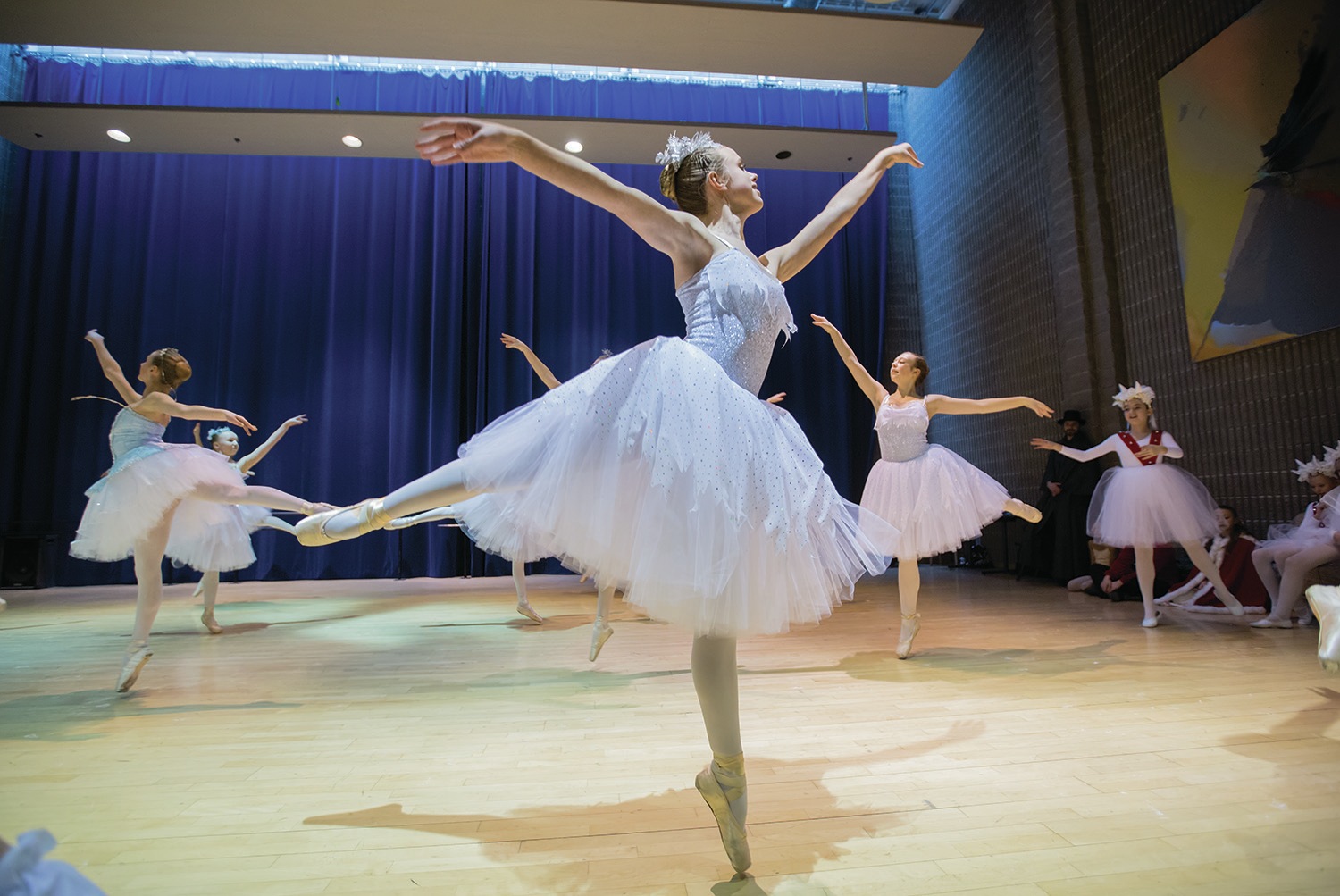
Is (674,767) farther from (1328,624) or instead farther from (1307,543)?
(1307,543)

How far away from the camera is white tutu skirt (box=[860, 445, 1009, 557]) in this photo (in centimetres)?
346

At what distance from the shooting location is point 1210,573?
173 inches

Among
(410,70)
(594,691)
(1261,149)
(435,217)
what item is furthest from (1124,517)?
(410,70)

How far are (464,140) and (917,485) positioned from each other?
2.86 meters

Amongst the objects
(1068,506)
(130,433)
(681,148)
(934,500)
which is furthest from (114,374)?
(1068,506)

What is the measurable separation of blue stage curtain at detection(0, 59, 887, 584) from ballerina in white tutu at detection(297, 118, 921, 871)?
6773mm

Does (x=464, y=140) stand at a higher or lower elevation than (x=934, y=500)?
higher

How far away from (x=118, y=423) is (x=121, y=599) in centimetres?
423

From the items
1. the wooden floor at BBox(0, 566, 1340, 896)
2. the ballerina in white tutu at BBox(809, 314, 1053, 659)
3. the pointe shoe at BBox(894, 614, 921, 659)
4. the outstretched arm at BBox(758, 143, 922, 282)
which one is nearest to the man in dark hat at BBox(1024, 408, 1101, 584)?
the wooden floor at BBox(0, 566, 1340, 896)

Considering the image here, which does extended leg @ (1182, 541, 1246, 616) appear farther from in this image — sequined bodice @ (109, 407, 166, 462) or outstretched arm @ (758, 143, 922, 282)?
sequined bodice @ (109, 407, 166, 462)

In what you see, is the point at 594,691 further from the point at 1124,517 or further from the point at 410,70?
the point at 410,70

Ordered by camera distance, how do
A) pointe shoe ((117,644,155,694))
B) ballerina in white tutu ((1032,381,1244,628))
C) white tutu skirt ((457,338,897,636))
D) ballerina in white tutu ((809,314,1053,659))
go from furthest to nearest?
ballerina in white tutu ((1032,381,1244,628)) → ballerina in white tutu ((809,314,1053,659)) → pointe shoe ((117,644,155,694)) → white tutu skirt ((457,338,897,636))

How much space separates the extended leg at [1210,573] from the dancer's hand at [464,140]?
182 inches

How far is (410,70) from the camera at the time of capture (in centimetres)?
807
